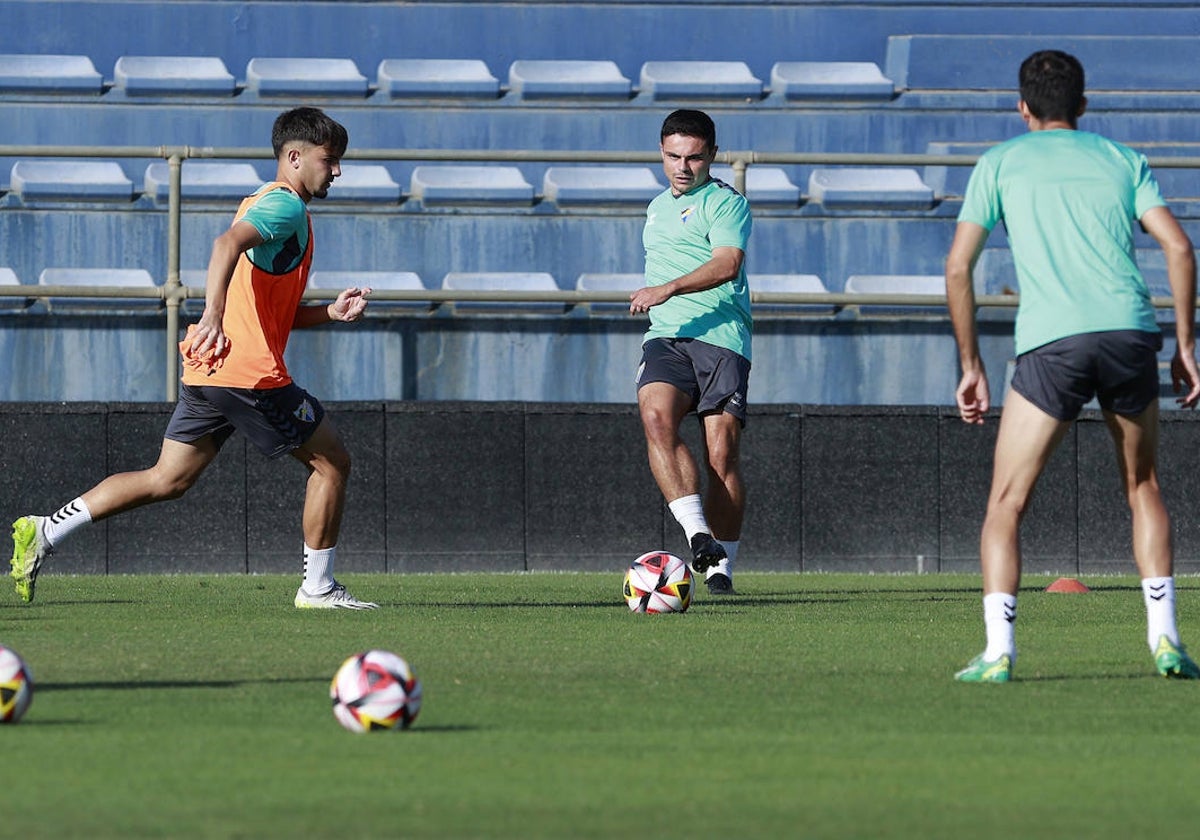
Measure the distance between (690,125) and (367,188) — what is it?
605 cm

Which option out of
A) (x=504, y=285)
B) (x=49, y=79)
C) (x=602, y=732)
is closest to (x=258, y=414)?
(x=602, y=732)

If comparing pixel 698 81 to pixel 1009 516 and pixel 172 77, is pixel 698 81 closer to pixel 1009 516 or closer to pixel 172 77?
pixel 172 77

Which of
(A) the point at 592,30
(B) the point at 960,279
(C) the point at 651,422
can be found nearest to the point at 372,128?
(A) the point at 592,30

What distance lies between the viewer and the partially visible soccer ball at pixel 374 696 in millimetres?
4707

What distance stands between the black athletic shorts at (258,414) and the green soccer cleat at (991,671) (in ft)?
11.1

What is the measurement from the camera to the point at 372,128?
16.8m

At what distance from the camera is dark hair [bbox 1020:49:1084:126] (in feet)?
20.0

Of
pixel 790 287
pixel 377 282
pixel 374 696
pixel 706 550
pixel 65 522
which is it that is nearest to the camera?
pixel 374 696

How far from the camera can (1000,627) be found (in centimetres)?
593

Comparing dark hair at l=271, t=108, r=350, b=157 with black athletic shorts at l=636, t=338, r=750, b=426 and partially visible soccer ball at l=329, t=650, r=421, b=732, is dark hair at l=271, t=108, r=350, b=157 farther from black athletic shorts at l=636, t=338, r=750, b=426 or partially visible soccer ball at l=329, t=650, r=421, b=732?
partially visible soccer ball at l=329, t=650, r=421, b=732

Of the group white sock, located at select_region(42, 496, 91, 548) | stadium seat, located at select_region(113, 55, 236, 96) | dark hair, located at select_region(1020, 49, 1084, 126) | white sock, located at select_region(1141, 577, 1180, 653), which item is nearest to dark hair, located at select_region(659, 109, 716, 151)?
white sock, located at select_region(42, 496, 91, 548)

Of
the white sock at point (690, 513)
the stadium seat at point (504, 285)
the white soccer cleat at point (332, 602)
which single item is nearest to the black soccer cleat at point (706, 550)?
the white sock at point (690, 513)

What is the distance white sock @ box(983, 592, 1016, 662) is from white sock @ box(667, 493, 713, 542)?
131 inches

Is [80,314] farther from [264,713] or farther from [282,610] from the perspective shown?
[264,713]
